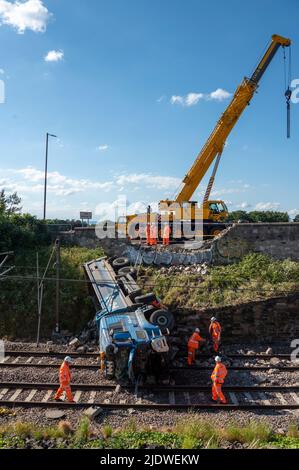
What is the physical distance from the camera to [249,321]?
14844 mm

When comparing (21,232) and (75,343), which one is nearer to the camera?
(75,343)

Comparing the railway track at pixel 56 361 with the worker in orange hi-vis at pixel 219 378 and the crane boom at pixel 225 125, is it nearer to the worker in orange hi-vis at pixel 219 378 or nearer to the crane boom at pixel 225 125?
the worker in orange hi-vis at pixel 219 378

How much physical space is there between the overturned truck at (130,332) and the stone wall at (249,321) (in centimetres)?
229

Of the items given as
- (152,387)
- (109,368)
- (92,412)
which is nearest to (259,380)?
(152,387)

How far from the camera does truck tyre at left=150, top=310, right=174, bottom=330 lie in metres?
12.3

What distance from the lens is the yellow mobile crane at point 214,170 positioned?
19.1 meters

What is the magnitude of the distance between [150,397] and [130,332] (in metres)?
1.72

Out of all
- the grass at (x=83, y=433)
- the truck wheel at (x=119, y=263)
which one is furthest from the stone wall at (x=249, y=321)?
the grass at (x=83, y=433)

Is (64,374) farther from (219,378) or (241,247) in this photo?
(241,247)

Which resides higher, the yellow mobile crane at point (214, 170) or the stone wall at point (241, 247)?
the yellow mobile crane at point (214, 170)
